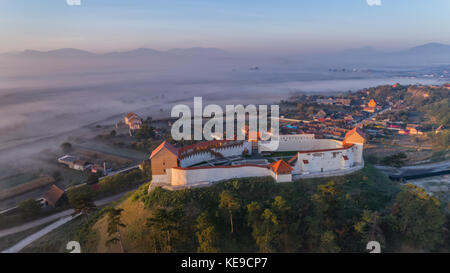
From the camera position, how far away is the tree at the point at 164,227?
16.4 metres

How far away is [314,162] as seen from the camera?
23094mm

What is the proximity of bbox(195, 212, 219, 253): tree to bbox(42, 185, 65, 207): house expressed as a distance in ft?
56.6

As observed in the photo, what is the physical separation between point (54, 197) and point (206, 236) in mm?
18979

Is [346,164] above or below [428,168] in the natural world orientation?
above

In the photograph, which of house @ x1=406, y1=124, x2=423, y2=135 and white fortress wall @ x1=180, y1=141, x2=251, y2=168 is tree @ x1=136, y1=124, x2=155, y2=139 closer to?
white fortress wall @ x1=180, y1=141, x2=251, y2=168

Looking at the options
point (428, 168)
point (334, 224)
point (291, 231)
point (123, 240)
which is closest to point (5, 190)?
point (123, 240)

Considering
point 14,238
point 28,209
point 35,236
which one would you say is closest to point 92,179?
point 28,209

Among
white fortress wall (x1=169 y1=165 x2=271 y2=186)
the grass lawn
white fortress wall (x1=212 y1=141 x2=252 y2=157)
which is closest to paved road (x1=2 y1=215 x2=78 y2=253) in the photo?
the grass lawn

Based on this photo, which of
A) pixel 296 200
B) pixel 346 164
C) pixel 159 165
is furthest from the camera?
pixel 346 164

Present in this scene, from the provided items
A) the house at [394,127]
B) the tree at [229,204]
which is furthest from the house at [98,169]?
the house at [394,127]

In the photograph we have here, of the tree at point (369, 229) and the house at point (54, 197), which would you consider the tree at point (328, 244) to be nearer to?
the tree at point (369, 229)

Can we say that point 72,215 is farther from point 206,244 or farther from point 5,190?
point 206,244

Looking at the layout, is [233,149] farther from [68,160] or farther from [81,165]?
[68,160]

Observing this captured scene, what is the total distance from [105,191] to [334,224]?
22253 mm
